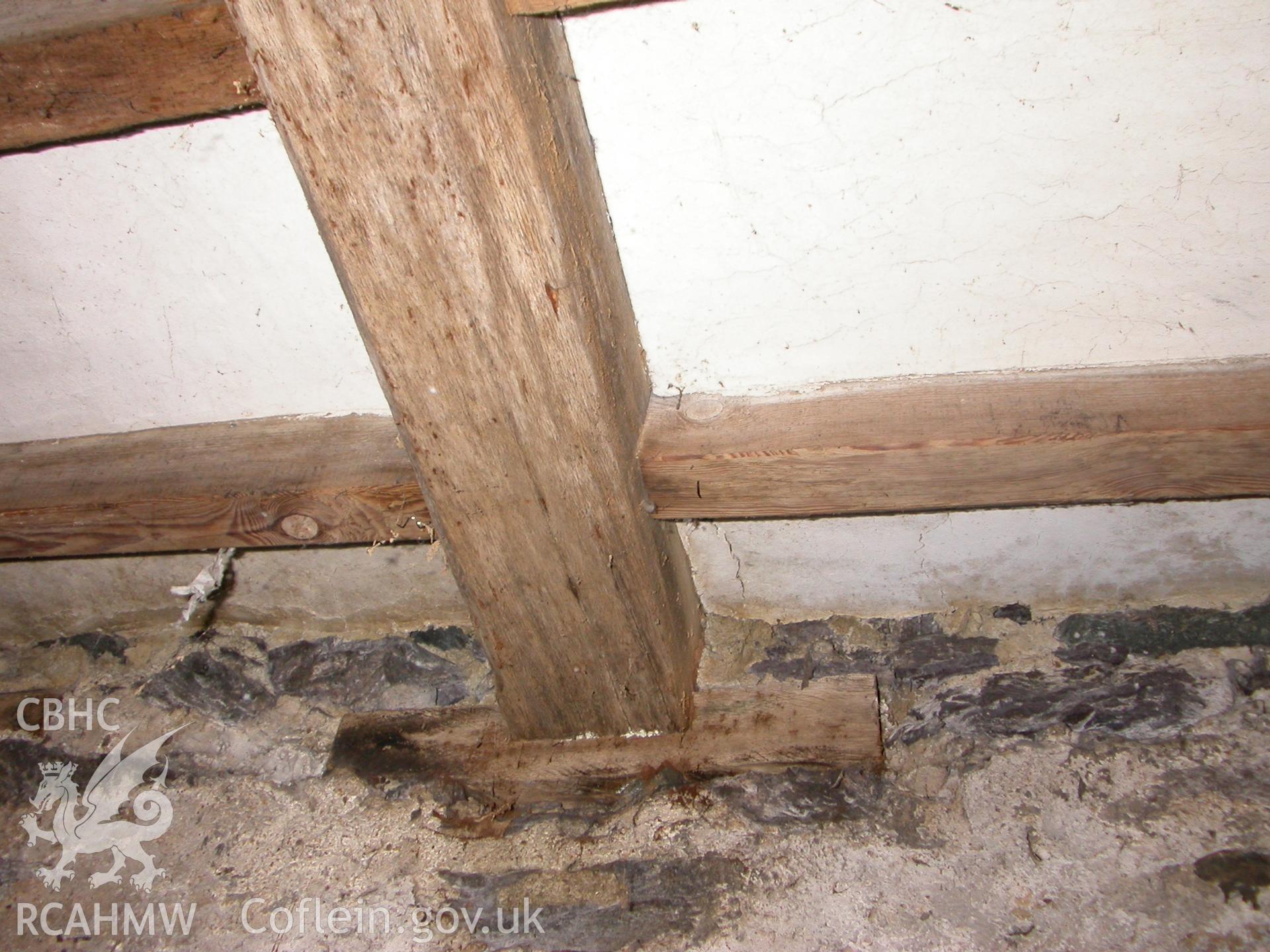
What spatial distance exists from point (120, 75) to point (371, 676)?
1.25 meters

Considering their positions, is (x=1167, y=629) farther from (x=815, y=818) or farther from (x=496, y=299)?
(x=496, y=299)

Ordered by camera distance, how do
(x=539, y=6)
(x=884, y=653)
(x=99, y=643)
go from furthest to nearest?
(x=99, y=643)
(x=884, y=653)
(x=539, y=6)

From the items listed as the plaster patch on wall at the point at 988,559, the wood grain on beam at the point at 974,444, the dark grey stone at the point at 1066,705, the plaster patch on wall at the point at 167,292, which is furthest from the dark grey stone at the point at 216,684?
the dark grey stone at the point at 1066,705

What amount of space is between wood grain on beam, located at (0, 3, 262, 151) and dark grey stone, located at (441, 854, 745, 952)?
49.5 inches

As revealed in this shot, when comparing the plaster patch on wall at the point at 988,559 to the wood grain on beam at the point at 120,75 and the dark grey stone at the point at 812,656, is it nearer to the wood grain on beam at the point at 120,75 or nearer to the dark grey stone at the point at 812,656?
the dark grey stone at the point at 812,656

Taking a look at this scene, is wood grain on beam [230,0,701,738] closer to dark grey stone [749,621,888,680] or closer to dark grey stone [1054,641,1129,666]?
dark grey stone [749,621,888,680]

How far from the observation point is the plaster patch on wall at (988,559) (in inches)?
64.1

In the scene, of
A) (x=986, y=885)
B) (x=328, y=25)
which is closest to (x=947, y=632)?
(x=986, y=885)

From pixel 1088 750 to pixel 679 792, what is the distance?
26.9 inches

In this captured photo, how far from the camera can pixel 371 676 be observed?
6.53 feet

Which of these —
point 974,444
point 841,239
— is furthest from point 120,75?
point 974,444

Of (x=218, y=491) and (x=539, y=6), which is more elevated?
(x=539, y=6)

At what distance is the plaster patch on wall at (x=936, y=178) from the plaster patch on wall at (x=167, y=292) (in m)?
0.53

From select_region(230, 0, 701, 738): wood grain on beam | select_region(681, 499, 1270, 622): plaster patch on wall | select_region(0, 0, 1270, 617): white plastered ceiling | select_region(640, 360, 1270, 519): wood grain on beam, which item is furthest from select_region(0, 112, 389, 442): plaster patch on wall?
select_region(681, 499, 1270, 622): plaster patch on wall
